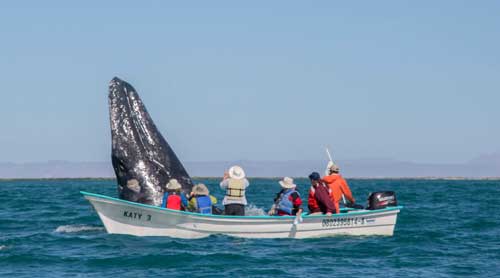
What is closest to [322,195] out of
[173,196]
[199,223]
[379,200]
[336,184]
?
[336,184]

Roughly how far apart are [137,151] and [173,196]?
161 centimetres

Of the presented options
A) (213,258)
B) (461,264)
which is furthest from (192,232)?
(461,264)

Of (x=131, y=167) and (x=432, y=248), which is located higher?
(x=131, y=167)

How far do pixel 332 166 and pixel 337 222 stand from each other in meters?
1.36

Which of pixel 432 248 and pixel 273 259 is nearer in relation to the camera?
pixel 273 259

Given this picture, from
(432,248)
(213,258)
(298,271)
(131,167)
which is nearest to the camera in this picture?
(298,271)

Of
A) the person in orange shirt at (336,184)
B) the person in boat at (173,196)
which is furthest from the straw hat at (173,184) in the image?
the person in orange shirt at (336,184)

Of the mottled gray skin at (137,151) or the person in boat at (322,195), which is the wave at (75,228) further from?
the person in boat at (322,195)

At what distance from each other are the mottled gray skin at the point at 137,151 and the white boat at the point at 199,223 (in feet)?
2.54

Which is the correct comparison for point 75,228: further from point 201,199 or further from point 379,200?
point 379,200

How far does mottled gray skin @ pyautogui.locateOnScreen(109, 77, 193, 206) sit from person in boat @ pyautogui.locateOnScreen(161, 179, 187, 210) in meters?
0.83

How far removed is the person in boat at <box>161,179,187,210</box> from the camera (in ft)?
59.2

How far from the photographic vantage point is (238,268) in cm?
1452

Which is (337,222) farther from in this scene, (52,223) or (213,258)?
(52,223)
